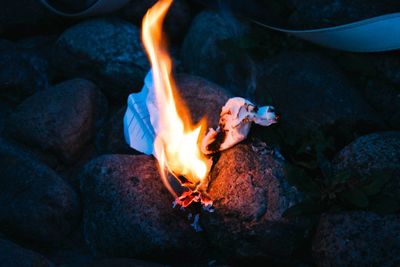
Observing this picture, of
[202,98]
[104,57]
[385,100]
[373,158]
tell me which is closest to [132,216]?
[202,98]

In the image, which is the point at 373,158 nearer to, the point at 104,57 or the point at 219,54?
the point at 219,54

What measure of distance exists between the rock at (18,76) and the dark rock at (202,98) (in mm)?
1755

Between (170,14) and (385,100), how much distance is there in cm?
272

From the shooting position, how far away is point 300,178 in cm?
328

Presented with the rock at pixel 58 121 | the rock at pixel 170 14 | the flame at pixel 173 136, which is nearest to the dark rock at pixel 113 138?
the rock at pixel 58 121

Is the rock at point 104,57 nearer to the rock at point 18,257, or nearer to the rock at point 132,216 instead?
the rock at point 132,216

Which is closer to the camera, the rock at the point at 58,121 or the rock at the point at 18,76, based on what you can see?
the rock at the point at 58,121

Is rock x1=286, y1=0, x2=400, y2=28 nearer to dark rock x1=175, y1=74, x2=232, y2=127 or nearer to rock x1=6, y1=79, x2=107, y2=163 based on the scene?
dark rock x1=175, y1=74, x2=232, y2=127

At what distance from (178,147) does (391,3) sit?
231 centimetres

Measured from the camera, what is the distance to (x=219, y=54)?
5.05 m

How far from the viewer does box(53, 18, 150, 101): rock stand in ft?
16.6

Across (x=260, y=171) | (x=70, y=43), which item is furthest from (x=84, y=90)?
(x=260, y=171)

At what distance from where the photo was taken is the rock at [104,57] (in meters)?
5.05

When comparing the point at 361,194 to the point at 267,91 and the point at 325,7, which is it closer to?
the point at 267,91
